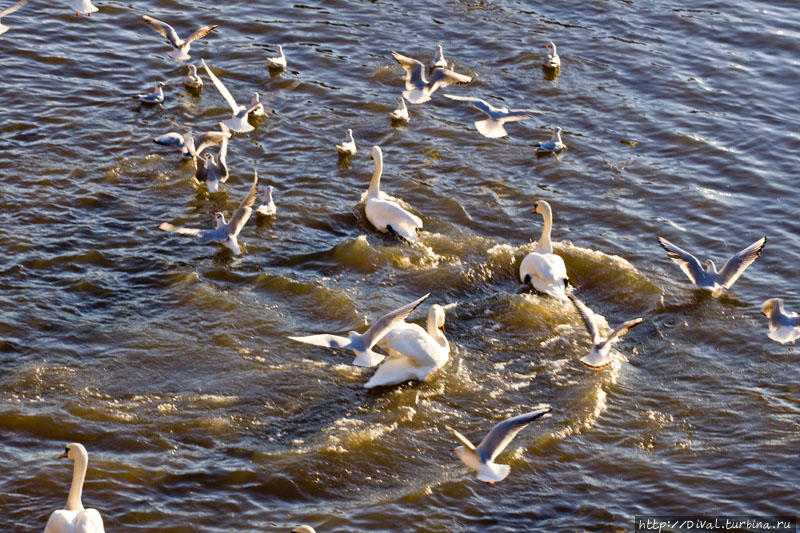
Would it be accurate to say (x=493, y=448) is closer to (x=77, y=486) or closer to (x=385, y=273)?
(x=77, y=486)

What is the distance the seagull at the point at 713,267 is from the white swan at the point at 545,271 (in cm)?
154

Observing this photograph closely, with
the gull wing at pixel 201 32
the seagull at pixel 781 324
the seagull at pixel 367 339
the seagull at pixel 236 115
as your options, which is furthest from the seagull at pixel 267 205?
the seagull at pixel 781 324

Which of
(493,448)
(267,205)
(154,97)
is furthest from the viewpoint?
(154,97)

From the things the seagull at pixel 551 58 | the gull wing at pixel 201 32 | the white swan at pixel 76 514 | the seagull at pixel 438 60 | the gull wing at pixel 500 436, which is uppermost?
the seagull at pixel 551 58

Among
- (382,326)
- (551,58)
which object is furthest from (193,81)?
(382,326)

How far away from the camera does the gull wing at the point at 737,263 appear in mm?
14180

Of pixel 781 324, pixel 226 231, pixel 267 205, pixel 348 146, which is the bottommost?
pixel 226 231

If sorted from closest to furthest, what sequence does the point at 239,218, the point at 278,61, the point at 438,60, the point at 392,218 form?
the point at 239,218 < the point at 392,218 < the point at 278,61 < the point at 438,60

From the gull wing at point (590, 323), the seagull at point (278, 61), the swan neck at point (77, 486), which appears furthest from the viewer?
the seagull at point (278, 61)

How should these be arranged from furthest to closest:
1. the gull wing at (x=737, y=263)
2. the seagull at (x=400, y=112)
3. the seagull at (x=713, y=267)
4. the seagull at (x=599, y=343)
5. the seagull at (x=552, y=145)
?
the seagull at (x=400, y=112), the seagull at (x=552, y=145), the gull wing at (x=737, y=263), the seagull at (x=713, y=267), the seagull at (x=599, y=343)

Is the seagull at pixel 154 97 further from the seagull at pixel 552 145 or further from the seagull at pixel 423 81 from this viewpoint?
the seagull at pixel 552 145

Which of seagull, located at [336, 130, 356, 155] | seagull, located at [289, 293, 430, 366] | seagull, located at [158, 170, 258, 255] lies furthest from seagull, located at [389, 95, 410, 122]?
seagull, located at [289, 293, 430, 366]

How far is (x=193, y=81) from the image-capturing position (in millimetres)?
18828

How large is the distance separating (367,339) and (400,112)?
295 inches
